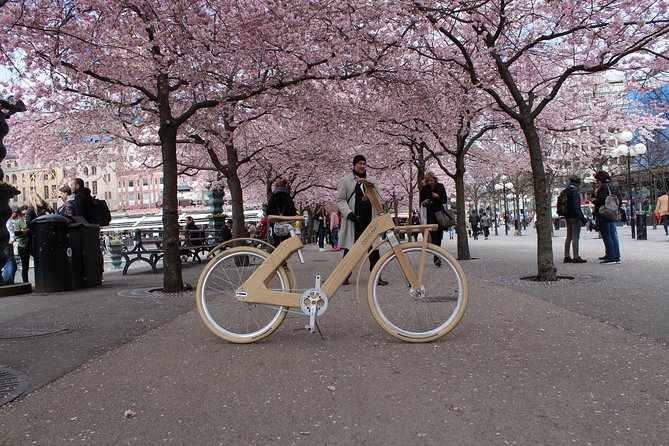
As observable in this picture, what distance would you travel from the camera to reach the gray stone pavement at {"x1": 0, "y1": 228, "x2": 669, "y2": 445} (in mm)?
3102

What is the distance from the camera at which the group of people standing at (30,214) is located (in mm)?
11789

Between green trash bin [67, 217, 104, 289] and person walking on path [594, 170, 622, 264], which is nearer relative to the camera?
green trash bin [67, 217, 104, 289]

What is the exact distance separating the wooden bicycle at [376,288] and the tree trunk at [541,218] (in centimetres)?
497

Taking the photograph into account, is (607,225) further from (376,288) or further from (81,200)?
(81,200)

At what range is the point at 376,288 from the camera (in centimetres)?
510

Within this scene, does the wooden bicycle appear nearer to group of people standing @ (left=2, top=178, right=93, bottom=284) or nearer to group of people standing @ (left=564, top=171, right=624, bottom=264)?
group of people standing @ (left=2, top=178, right=93, bottom=284)

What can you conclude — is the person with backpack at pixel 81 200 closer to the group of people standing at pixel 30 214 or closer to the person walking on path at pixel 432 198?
the group of people standing at pixel 30 214

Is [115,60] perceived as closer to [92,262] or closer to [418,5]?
[92,262]

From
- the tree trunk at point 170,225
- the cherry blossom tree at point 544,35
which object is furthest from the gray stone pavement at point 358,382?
the cherry blossom tree at point 544,35

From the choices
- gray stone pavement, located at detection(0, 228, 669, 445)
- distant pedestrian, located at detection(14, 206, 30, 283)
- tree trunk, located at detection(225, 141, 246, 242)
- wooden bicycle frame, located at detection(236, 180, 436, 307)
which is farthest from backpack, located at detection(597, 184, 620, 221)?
distant pedestrian, located at detection(14, 206, 30, 283)

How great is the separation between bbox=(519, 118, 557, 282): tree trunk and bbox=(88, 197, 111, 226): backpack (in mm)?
8073

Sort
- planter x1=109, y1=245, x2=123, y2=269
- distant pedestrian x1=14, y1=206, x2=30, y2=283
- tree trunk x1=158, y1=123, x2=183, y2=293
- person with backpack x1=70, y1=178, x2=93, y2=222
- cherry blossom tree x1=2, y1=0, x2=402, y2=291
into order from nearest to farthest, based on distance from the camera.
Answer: cherry blossom tree x1=2, y1=0, x2=402, y2=291
tree trunk x1=158, y1=123, x2=183, y2=293
person with backpack x1=70, y1=178, x2=93, y2=222
distant pedestrian x1=14, y1=206, x2=30, y2=283
planter x1=109, y1=245, x2=123, y2=269

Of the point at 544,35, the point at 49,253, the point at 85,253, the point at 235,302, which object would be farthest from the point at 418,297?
the point at 85,253

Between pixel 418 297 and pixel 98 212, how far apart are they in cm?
879
